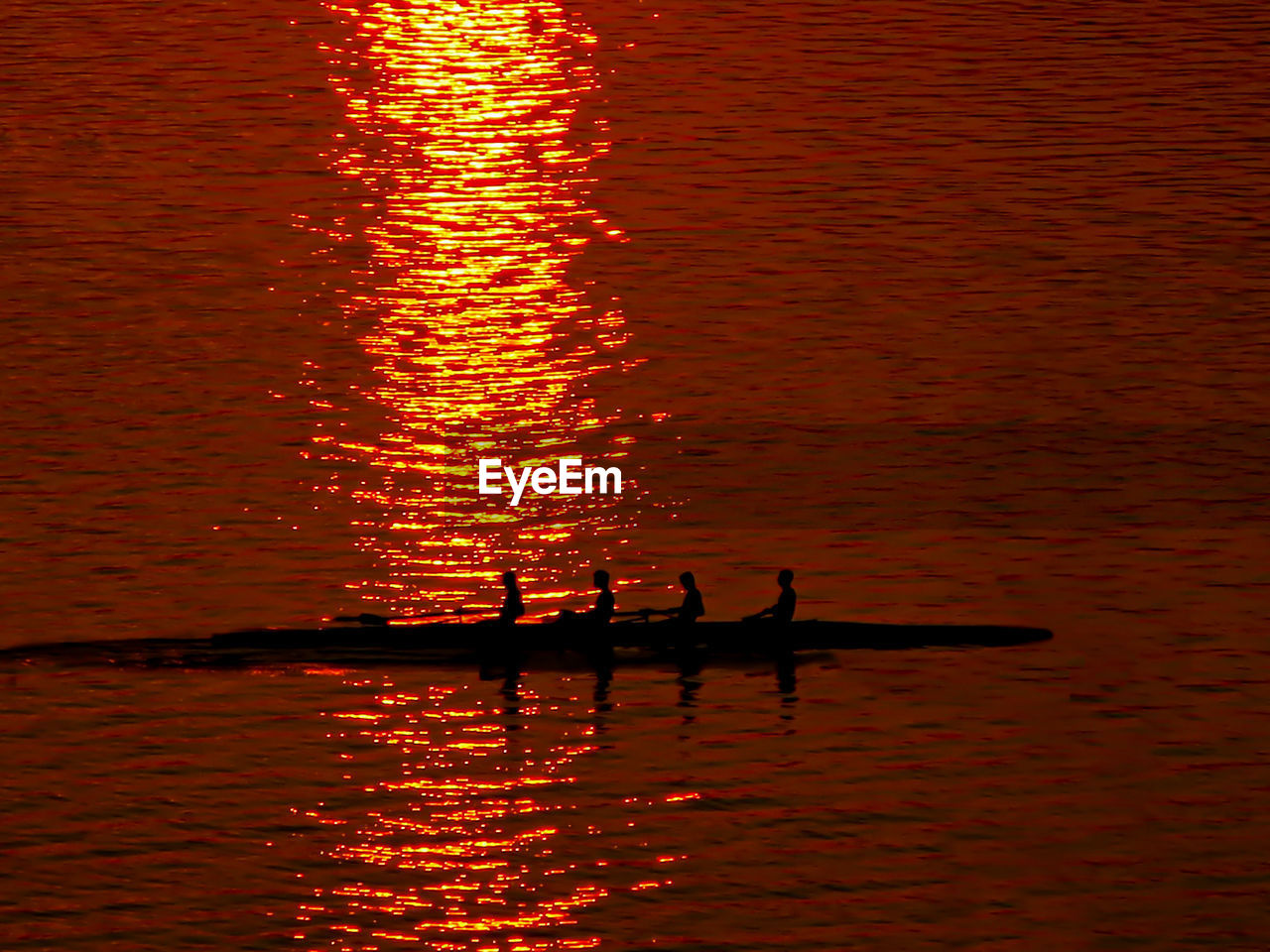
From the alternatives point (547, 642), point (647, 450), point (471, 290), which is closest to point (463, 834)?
point (547, 642)

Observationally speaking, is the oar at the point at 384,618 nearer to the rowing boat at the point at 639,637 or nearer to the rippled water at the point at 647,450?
the rowing boat at the point at 639,637

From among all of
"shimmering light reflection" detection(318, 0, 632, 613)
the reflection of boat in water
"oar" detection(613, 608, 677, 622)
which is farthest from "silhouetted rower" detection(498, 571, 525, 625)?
"shimmering light reflection" detection(318, 0, 632, 613)

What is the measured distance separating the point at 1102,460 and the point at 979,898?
1914 cm

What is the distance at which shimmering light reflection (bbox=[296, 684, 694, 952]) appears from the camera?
1163 inches

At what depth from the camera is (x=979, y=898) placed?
30281mm

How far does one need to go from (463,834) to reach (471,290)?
2980 cm

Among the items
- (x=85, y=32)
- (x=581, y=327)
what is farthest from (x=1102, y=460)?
(x=85, y=32)

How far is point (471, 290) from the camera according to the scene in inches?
2366

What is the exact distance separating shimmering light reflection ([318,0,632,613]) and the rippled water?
194mm

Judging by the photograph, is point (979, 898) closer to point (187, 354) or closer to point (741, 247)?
point (187, 354)

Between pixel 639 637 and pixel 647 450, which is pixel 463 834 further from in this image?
pixel 647 450

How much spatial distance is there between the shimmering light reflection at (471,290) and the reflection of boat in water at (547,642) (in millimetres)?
3336

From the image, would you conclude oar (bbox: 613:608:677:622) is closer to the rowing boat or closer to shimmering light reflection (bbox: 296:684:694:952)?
the rowing boat

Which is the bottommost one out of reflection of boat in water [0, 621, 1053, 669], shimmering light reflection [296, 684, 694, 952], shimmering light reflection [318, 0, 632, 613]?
shimmering light reflection [296, 684, 694, 952]
